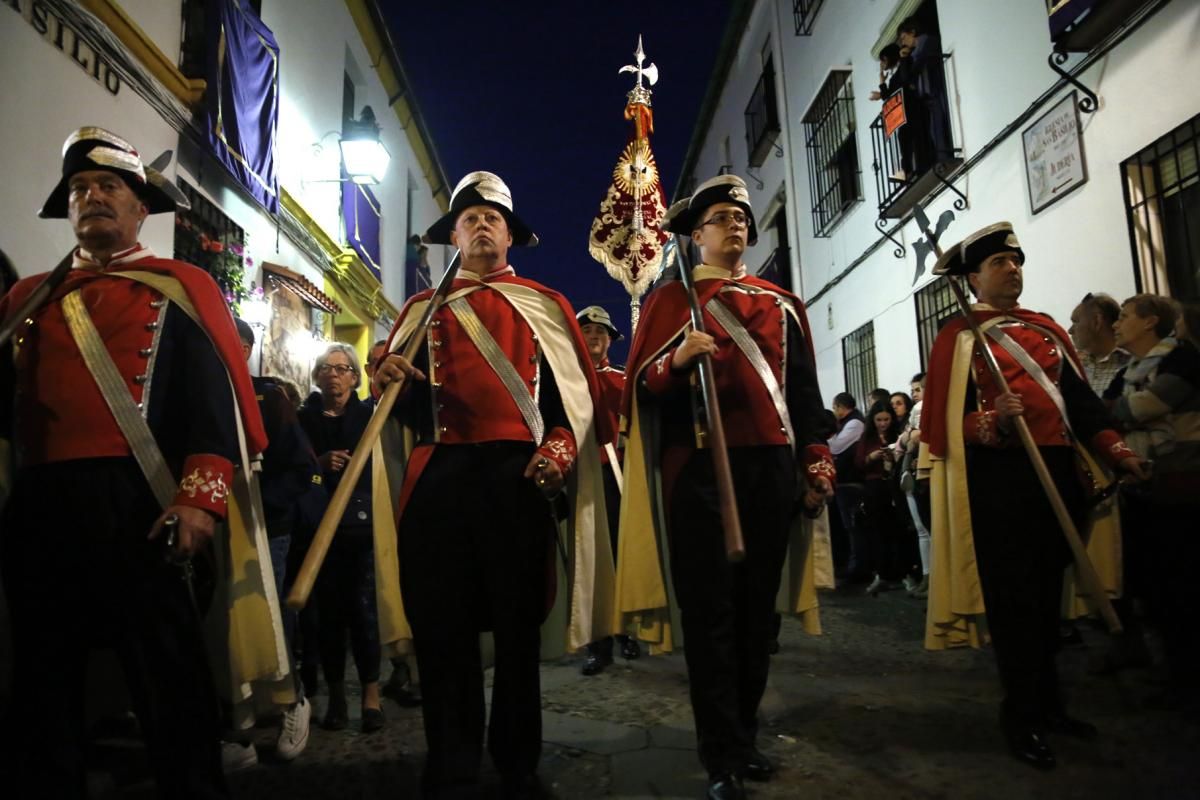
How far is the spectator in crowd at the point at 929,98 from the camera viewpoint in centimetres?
839

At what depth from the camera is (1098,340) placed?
15.3ft

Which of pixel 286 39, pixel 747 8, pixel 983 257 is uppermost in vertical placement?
pixel 747 8

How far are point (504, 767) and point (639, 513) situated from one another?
1033 mm

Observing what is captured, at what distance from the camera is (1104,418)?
3.35 meters

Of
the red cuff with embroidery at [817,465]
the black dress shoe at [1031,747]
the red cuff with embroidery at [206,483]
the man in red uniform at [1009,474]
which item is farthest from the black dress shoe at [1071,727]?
the red cuff with embroidery at [206,483]

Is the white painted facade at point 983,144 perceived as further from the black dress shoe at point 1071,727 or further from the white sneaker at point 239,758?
the white sneaker at point 239,758

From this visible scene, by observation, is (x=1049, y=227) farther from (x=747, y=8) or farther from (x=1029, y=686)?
(x=747, y=8)

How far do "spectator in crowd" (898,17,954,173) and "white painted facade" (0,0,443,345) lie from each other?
6.88 m

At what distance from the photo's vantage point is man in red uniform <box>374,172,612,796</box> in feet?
8.03

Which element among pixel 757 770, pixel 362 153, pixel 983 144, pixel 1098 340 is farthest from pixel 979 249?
pixel 362 153

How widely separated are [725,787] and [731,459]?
1068 millimetres

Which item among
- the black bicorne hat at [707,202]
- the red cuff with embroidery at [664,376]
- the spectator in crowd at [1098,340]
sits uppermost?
the black bicorne hat at [707,202]

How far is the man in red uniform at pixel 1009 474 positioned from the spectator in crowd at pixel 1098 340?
1381 millimetres

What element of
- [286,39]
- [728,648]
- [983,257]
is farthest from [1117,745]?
[286,39]
